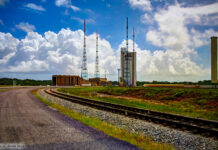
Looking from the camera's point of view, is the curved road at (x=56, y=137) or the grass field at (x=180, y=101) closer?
the curved road at (x=56, y=137)

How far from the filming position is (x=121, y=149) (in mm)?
6828

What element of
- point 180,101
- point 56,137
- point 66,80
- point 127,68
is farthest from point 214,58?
point 66,80

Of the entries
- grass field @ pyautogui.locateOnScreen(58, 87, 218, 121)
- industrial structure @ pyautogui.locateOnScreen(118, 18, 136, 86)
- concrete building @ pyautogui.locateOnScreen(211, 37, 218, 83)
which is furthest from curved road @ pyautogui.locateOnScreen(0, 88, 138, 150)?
industrial structure @ pyautogui.locateOnScreen(118, 18, 136, 86)

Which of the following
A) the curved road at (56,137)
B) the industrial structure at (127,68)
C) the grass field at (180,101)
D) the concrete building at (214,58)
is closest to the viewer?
the curved road at (56,137)

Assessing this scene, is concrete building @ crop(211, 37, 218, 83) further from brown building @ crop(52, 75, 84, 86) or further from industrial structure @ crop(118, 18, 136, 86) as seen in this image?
brown building @ crop(52, 75, 84, 86)

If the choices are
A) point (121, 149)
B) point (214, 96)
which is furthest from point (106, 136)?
point (214, 96)

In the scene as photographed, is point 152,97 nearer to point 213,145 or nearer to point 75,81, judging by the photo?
point 213,145

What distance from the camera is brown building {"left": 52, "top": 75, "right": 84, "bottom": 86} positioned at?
85787 mm

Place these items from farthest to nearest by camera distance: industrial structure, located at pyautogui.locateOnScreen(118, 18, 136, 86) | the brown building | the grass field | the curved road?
the brown building, industrial structure, located at pyautogui.locateOnScreen(118, 18, 136, 86), the grass field, the curved road

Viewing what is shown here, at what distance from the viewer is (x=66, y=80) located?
88.8 metres

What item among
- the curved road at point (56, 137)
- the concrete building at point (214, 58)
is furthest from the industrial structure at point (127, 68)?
the curved road at point (56, 137)

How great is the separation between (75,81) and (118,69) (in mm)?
25301

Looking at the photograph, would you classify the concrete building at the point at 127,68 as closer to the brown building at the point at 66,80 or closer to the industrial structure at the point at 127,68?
the industrial structure at the point at 127,68

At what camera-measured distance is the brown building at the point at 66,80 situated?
3377 inches
